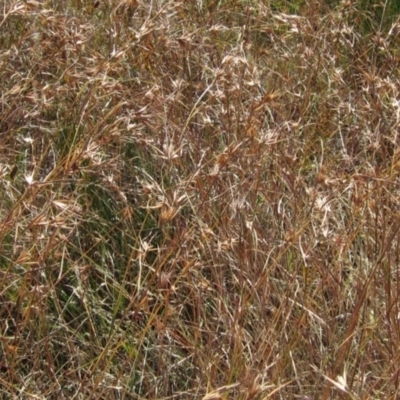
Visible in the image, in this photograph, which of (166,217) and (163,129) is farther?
(163,129)

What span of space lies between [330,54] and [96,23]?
64 centimetres

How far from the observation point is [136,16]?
244 centimetres

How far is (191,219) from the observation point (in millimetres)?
1940

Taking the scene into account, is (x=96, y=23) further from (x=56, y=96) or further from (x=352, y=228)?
(x=352, y=228)

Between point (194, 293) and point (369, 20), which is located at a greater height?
point (194, 293)

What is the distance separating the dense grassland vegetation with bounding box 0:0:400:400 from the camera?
1.53 meters

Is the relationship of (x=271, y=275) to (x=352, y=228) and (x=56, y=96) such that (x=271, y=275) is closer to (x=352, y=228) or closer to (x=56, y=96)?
(x=352, y=228)

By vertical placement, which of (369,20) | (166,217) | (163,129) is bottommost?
(369,20)

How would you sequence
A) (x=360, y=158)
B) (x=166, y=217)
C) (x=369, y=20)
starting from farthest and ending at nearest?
(x=369, y=20), (x=360, y=158), (x=166, y=217)

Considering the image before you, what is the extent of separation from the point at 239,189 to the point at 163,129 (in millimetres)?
359

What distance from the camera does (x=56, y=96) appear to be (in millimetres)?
2148

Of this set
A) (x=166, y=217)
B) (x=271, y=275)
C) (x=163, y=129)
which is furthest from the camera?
(x=163, y=129)

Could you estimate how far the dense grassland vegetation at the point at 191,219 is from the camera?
5.00 feet

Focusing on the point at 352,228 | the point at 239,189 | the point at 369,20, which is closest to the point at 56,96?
the point at 239,189
